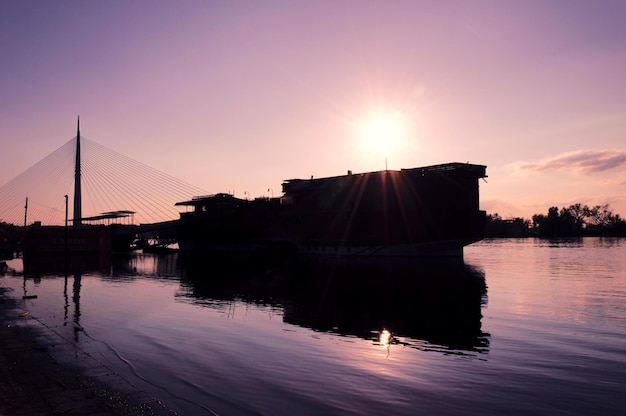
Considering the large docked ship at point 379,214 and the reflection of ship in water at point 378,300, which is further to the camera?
the large docked ship at point 379,214

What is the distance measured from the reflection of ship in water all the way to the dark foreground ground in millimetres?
12247

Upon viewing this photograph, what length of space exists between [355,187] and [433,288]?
51.8 m

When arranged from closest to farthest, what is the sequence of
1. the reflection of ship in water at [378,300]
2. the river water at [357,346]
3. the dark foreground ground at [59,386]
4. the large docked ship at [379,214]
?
the dark foreground ground at [59,386]
the river water at [357,346]
the reflection of ship in water at [378,300]
the large docked ship at [379,214]

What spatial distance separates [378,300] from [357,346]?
1565 centimetres

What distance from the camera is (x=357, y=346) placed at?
2038 centimetres

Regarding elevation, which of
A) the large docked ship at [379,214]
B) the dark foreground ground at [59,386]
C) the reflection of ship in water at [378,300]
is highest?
the large docked ship at [379,214]

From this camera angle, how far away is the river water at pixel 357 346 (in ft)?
44.0

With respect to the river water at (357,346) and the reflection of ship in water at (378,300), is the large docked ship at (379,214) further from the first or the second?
the river water at (357,346)

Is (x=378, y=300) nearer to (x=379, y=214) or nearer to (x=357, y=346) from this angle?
(x=357, y=346)

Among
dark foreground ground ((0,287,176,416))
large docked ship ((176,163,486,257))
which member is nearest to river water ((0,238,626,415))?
dark foreground ground ((0,287,176,416))

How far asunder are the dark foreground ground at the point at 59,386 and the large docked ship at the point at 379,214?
243ft

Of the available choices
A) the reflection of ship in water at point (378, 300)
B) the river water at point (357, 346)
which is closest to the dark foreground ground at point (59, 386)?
the river water at point (357, 346)

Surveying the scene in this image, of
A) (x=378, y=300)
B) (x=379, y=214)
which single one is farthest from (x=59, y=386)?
(x=379, y=214)

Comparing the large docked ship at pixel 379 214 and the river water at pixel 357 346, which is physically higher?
the large docked ship at pixel 379 214
